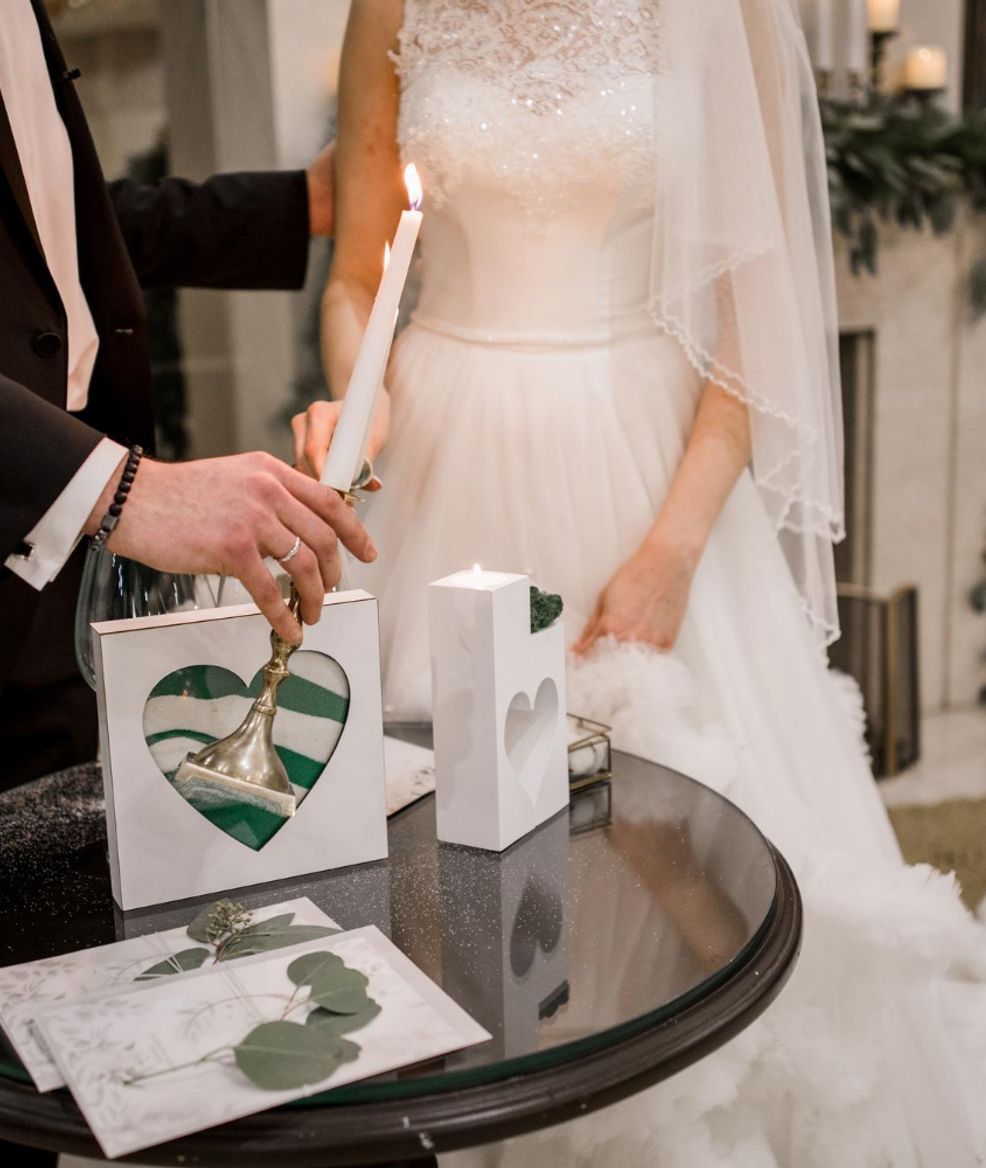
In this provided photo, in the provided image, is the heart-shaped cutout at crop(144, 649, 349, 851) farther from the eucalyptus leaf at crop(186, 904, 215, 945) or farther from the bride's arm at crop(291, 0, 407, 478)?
the bride's arm at crop(291, 0, 407, 478)

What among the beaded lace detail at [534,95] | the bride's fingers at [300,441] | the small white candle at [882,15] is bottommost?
the bride's fingers at [300,441]

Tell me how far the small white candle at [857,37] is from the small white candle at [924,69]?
21cm

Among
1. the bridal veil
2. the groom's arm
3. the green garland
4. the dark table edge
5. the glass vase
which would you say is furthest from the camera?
the green garland

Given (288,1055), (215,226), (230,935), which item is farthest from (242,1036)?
(215,226)

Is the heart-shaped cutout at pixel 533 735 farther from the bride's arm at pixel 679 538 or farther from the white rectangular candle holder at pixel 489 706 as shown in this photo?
the bride's arm at pixel 679 538

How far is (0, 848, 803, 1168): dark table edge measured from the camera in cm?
68

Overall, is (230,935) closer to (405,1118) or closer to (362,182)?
(405,1118)

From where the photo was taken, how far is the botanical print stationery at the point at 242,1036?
0.69 m

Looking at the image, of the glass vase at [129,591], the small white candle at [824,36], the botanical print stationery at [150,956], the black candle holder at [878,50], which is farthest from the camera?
the black candle holder at [878,50]

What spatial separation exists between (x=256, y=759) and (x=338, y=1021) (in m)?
0.20

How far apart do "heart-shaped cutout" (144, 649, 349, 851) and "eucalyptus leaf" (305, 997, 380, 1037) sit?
0.23 meters

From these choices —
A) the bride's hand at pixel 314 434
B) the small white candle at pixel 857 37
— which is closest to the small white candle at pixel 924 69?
the small white candle at pixel 857 37

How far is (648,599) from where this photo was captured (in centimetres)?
147

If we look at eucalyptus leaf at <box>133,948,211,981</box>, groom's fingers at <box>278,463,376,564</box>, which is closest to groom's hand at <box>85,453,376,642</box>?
groom's fingers at <box>278,463,376,564</box>
